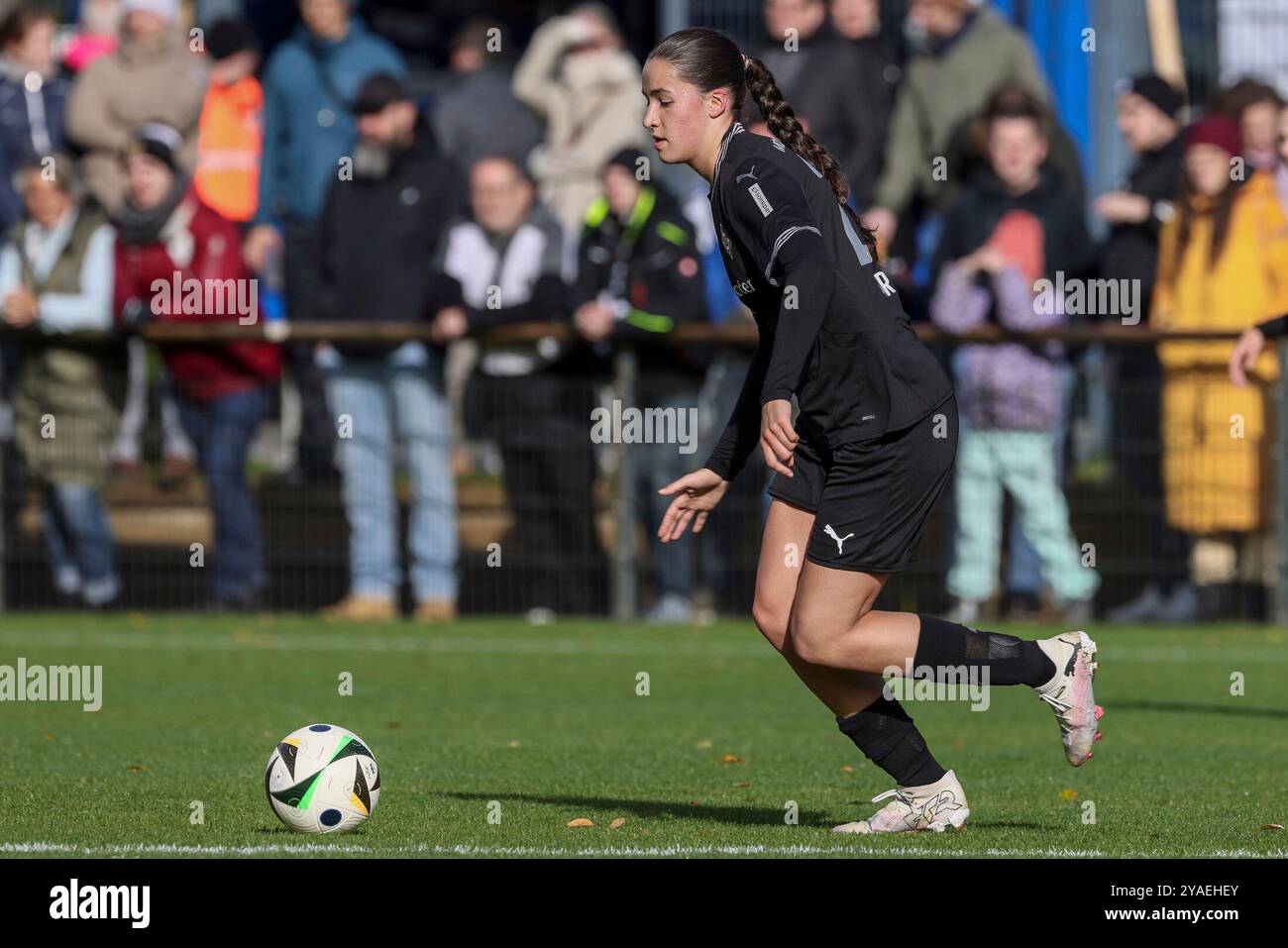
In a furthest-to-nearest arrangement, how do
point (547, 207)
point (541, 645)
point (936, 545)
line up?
point (547, 207) < point (936, 545) < point (541, 645)

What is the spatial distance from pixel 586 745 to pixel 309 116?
797 centimetres

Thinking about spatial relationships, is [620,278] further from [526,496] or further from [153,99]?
[153,99]

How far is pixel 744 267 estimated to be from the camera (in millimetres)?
7316

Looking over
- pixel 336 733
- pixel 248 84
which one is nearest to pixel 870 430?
pixel 336 733

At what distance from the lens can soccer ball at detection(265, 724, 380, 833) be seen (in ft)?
24.4

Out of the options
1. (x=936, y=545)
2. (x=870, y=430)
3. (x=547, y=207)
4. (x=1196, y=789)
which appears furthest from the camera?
(x=547, y=207)

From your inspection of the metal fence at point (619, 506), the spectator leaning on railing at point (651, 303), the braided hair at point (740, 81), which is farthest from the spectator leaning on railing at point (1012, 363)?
the braided hair at point (740, 81)

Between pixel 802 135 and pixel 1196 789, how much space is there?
2.74m

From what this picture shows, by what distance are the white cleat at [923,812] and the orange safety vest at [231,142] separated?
10955 mm

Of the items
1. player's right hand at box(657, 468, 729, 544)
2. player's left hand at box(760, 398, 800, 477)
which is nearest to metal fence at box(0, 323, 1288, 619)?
player's right hand at box(657, 468, 729, 544)

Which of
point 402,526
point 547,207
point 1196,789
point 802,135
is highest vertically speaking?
point 547,207

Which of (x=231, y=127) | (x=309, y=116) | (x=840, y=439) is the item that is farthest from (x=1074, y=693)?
(x=231, y=127)

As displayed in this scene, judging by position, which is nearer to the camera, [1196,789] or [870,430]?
[870,430]

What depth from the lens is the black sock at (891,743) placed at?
7609 millimetres
